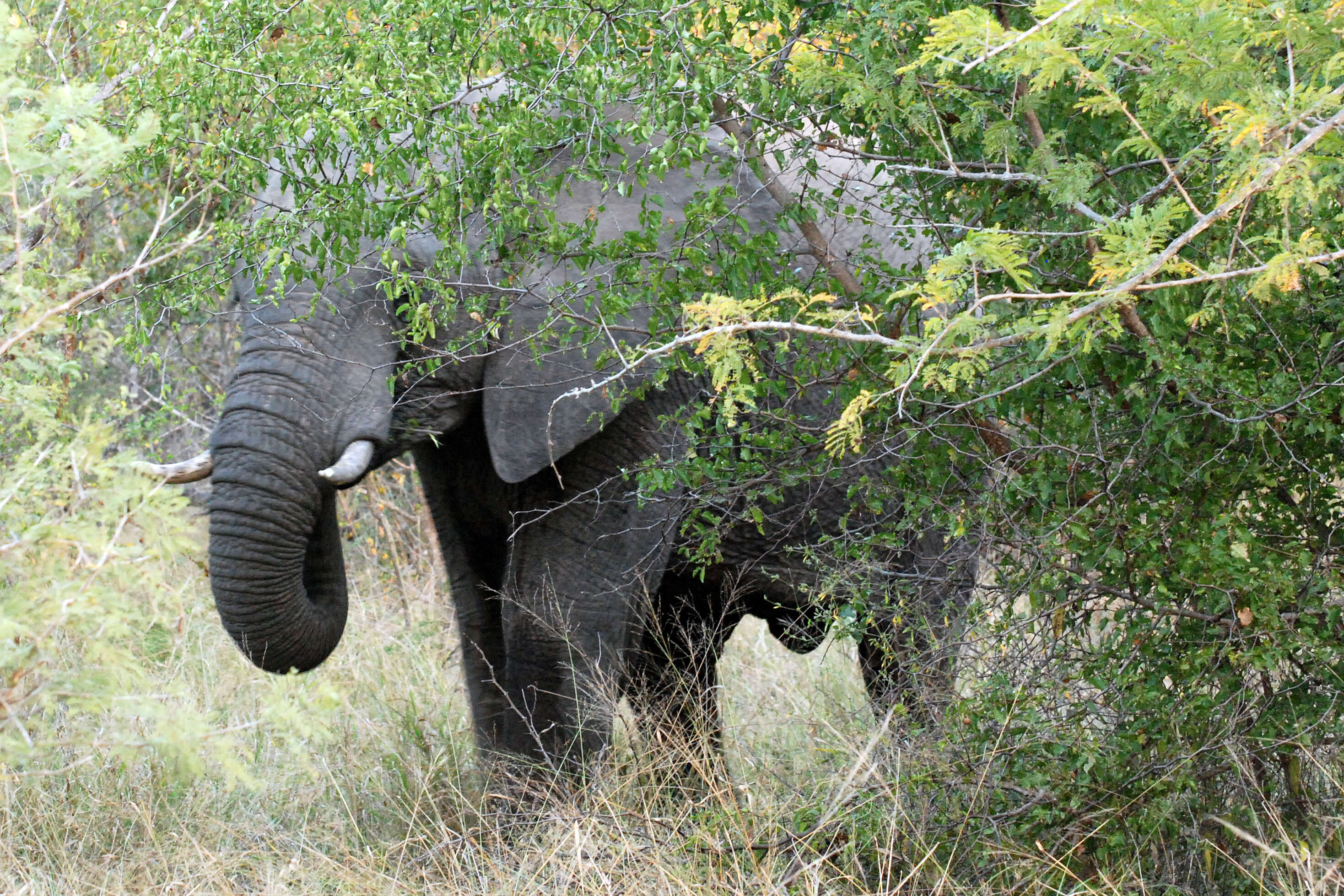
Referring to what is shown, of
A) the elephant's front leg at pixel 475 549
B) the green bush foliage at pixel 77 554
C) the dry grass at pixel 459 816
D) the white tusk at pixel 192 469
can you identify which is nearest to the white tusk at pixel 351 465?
the white tusk at pixel 192 469

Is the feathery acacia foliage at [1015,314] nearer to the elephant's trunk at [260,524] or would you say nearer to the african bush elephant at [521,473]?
the african bush elephant at [521,473]

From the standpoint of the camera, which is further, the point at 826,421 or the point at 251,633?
the point at 826,421

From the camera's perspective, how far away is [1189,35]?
2.48 meters

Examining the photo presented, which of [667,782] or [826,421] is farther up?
[826,421]

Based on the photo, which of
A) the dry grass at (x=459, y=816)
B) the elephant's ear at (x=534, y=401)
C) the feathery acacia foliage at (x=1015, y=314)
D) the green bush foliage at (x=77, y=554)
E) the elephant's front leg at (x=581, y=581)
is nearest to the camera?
the green bush foliage at (x=77, y=554)

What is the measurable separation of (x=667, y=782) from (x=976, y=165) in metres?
1.87

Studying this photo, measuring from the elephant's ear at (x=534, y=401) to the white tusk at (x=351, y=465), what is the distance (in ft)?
1.28

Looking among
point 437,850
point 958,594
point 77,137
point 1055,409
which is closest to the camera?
point 77,137

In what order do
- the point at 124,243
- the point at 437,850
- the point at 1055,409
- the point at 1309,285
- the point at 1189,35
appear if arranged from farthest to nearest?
the point at 124,243 < the point at 437,850 < the point at 1055,409 < the point at 1309,285 < the point at 1189,35

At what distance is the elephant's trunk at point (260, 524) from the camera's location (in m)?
4.08

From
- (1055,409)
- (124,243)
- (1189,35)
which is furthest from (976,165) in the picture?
(124,243)

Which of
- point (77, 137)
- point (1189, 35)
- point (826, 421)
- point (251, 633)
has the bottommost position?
point (826, 421)

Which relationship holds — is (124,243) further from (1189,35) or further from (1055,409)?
(1189,35)

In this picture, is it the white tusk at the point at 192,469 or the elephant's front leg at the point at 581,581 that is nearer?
the white tusk at the point at 192,469
